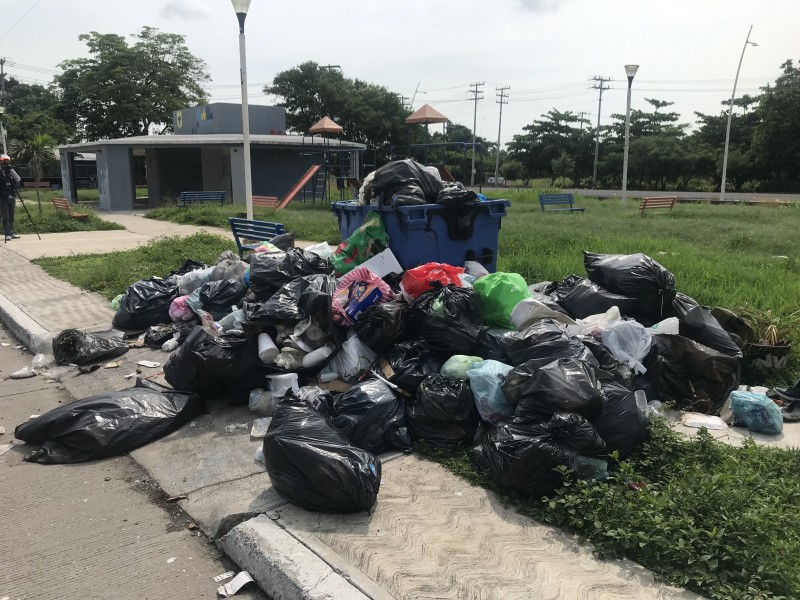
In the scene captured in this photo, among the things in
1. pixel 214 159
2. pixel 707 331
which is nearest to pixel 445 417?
pixel 707 331

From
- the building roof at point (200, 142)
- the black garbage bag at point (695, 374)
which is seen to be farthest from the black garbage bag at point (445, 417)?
the building roof at point (200, 142)

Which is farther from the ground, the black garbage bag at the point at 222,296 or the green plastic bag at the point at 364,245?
the green plastic bag at the point at 364,245

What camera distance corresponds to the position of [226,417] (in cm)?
438

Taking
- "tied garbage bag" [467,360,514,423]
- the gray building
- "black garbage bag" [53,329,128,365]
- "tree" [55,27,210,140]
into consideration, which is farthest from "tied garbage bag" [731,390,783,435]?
"tree" [55,27,210,140]

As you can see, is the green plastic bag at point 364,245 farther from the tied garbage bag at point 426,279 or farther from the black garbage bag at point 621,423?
the black garbage bag at point 621,423

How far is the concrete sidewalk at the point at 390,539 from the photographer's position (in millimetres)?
2473

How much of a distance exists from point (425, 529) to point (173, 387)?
2.55m

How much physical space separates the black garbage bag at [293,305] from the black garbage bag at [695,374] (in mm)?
2342

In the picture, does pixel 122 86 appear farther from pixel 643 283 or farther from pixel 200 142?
pixel 643 283

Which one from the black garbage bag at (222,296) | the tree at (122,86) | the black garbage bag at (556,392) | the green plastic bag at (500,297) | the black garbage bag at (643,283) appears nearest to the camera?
the black garbage bag at (556,392)

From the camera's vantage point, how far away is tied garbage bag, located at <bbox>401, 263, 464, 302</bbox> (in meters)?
4.83

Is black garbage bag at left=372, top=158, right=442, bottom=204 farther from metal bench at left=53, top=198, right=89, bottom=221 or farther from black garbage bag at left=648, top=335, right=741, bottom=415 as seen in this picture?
metal bench at left=53, top=198, right=89, bottom=221

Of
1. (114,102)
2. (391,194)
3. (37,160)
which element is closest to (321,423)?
(391,194)

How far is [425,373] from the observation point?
4.11 metres
